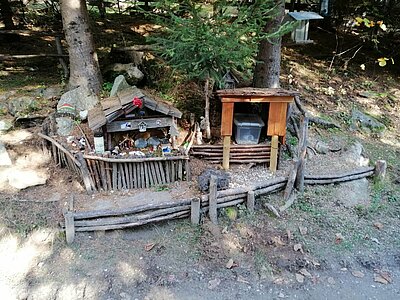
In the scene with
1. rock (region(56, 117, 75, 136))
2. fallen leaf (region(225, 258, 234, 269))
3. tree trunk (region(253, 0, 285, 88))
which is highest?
tree trunk (region(253, 0, 285, 88))

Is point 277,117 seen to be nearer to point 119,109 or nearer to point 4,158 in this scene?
point 119,109

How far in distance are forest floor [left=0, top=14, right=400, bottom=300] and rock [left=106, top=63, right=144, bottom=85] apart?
8.28ft

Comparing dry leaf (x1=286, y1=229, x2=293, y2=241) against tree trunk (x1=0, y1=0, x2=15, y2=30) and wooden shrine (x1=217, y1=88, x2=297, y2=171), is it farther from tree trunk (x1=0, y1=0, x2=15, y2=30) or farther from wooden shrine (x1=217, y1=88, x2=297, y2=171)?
tree trunk (x1=0, y1=0, x2=15, y2=30)

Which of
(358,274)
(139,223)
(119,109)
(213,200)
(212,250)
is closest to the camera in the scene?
(358,274)

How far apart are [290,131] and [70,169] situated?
197 inches

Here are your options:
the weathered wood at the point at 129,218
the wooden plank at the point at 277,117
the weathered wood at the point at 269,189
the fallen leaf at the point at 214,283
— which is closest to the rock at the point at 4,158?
the weathered wood at the point at 129,218

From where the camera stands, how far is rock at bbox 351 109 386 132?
31.2 feet

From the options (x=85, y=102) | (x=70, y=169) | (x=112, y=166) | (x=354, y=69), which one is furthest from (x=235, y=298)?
(x=354, y=69)

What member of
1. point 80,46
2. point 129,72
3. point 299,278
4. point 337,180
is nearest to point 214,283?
point 299,278

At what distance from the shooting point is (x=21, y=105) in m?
8.01

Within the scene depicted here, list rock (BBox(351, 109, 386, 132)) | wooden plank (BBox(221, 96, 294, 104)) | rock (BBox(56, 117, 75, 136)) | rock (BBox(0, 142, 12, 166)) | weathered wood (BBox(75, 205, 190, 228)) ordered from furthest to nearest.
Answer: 1. rock (BBox(351, 109, 386, 132))
2. rock (BBox(56, 117, 75, 136))
3. rock (BBox(0, 142, 12, 166))
4. wooden plank (BBox(221, 96, 294, 104))
5. weathered wood (BBox(75, 205, 190, 228))

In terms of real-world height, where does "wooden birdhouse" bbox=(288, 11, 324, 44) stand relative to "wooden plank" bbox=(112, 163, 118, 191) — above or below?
above

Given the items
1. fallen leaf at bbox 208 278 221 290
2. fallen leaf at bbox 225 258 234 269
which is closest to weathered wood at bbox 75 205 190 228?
fallen leaf at bbox 225 258 234 269

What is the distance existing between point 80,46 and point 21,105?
6.27 feet
